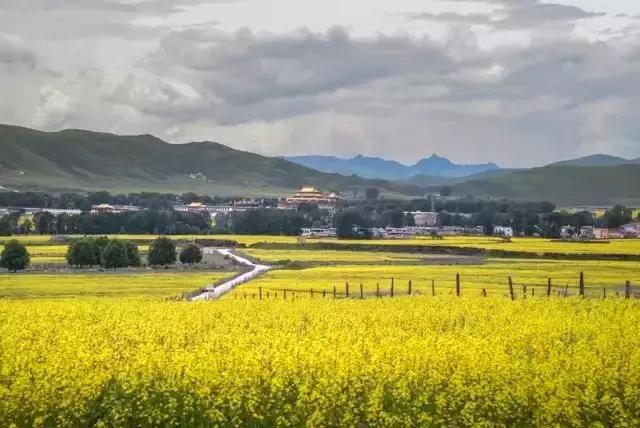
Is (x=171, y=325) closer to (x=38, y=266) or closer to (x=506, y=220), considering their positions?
(x=38, y=266)

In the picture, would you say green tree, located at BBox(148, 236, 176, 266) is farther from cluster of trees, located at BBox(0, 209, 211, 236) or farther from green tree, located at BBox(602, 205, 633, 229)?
green tree, located at BBox(602, 205, 633, 229)

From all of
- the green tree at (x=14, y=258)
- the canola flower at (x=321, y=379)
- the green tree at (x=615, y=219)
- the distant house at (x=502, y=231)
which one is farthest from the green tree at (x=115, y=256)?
the green tree at (x=615, y=219)

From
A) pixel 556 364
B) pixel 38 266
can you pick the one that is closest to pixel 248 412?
pixel 556 364

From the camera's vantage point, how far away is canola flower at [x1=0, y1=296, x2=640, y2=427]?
70.6ft

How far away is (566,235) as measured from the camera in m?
156

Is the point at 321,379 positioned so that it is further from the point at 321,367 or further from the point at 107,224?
the point at 107,224

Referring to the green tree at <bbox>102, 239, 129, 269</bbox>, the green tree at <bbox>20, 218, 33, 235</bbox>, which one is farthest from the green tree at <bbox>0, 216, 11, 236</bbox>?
the green tree at <bbox>102, 239, 129, 269</bbox>

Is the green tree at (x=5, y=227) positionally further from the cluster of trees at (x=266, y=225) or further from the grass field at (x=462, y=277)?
the grass field at (x=462, y=277)

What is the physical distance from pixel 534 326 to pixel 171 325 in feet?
36.4

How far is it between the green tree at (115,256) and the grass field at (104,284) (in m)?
10.8

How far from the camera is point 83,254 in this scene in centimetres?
9956

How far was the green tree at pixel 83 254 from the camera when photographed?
9906 cm

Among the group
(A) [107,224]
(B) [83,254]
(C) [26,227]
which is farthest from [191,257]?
(C) [26,227]

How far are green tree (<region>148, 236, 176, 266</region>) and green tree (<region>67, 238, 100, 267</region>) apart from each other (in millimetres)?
5257
